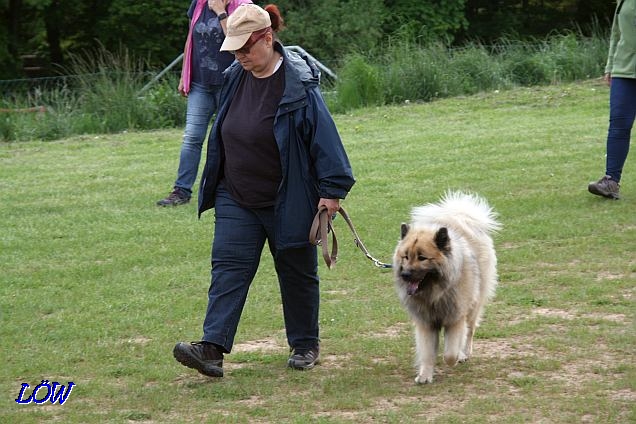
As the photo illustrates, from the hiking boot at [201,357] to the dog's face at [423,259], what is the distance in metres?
1.08

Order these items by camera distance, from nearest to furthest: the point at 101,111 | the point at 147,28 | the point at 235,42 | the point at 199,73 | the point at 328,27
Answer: the point at 235,42 < the point at 199,73 < the point at 101,111 < the point at 328,27 < the point at 147,28

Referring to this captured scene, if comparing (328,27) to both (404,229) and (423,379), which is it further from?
(423,379)

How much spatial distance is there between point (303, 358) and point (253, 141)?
124cm

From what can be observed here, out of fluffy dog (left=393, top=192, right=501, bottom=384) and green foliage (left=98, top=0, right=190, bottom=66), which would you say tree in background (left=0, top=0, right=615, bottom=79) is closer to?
green foliage (left=98, top=0, right=190, bottom=66)

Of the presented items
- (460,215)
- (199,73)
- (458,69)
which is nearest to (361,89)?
(458,69)

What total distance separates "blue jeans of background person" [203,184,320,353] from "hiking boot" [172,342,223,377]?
6 centimetres

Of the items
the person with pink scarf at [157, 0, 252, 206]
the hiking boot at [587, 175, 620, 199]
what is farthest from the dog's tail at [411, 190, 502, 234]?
the person with pink scarf at [157, 0, 252, 206]

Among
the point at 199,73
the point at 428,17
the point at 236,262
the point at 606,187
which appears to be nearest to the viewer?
the point at 236,262

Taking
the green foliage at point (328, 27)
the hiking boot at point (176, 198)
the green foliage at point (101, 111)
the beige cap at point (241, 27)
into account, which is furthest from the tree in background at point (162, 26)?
the beige cap at point (241, 27)

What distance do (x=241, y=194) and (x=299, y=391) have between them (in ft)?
3.56

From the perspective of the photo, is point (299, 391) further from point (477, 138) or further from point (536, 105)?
point (536, 105)

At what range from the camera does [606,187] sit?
935cm

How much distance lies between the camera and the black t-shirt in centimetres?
551

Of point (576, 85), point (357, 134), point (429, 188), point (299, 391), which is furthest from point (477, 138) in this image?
point (299, 391)
